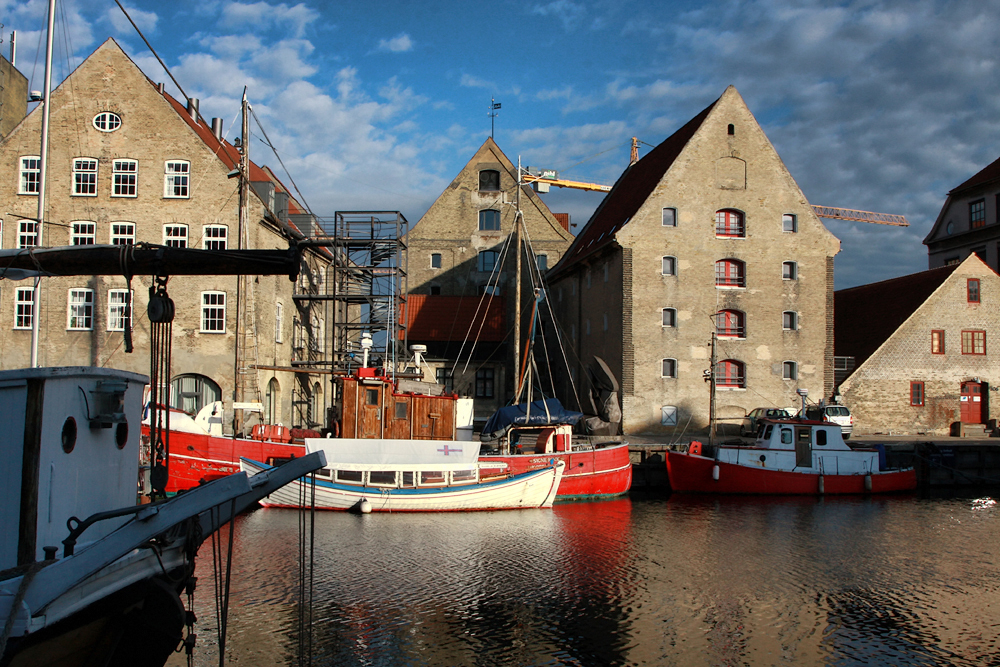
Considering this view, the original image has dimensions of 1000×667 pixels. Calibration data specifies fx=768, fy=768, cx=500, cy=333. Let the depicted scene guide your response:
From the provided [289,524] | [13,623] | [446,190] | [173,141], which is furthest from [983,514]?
[446,190]

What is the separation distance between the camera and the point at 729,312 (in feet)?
120

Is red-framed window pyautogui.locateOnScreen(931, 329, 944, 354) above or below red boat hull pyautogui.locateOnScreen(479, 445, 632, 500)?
above

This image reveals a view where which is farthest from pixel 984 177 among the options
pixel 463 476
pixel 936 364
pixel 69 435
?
pixel 69 435

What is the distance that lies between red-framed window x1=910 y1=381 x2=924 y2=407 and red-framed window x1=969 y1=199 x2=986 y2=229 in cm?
1936

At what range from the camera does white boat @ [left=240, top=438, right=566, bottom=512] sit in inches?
906

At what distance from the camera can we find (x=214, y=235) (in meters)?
30.9

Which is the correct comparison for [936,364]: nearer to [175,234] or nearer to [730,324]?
[730,324]

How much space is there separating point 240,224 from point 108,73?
8.38 m

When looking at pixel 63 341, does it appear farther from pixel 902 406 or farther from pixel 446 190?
pixel 902 406

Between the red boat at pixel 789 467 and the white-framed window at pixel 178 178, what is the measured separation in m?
21.6

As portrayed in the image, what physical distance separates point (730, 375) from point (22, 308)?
3018 centimetres

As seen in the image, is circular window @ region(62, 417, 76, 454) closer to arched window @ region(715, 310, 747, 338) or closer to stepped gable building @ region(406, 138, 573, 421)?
arched window @ region(715, 310, 747, 338)

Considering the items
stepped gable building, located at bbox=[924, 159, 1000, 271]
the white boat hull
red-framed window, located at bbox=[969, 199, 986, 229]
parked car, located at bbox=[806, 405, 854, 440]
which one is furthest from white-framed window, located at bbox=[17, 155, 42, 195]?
red-framed window, located at bbox=[969, 199, 986, 229]

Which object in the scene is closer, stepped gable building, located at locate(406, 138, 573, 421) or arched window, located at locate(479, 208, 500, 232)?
stepped gable building, located at locate(406, 138, 573, 421)
